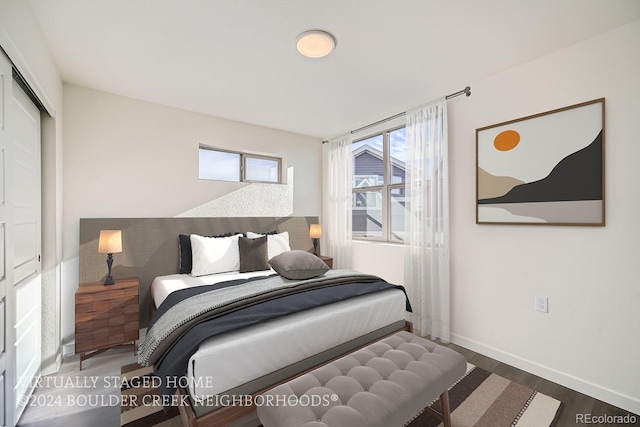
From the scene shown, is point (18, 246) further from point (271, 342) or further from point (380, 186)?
point (380, 186)

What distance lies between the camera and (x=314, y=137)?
447cm

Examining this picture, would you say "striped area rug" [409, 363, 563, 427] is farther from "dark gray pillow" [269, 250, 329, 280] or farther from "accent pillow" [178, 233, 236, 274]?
"accent pillow" [178, 233, 236, 274]

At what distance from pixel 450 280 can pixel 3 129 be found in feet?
11.6

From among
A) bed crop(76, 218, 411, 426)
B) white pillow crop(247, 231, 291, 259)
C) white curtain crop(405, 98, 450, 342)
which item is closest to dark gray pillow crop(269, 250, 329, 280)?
bed crop(76, 218, 411, 426)

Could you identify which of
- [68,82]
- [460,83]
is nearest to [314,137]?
[460,83]

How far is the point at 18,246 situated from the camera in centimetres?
177

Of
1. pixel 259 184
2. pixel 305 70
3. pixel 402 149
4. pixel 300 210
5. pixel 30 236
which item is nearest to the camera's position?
pixel 30 236

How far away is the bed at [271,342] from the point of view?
1.38 m

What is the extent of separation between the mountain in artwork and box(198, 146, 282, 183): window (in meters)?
3.05

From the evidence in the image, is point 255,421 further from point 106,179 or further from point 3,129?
point 106,179

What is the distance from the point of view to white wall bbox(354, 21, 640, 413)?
1868 millimetres

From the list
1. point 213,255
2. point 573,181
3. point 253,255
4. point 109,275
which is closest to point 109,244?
point 109,275

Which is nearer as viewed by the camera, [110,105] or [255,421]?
[255,421]

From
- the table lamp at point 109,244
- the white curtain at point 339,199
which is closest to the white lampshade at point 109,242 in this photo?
the table lamp at point 109,244
